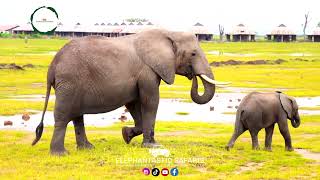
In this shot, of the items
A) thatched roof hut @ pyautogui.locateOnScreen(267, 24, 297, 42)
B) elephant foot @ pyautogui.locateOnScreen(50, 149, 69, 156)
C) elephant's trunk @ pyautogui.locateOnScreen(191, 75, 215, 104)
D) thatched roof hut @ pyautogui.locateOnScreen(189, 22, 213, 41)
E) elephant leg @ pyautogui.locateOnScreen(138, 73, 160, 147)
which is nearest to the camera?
elephant foot @ pyautogui.locateOnScreen(50, 149, 69, 156)

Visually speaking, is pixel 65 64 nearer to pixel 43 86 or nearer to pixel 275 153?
pixel 275 153

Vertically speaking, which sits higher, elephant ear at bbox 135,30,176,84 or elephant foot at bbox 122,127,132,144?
elephant ear at bbox 135,30,176,84

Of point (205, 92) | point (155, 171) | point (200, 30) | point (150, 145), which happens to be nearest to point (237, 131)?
point (205, 92)

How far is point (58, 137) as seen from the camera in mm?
12469

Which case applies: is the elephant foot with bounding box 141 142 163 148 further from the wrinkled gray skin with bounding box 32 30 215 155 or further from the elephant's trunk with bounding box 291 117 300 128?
the elephant's trunk with bounding box 291 117 300 128

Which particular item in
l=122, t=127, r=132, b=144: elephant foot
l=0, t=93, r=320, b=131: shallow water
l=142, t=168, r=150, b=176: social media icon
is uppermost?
l=142, t=168, r=150, b=176: social media icon

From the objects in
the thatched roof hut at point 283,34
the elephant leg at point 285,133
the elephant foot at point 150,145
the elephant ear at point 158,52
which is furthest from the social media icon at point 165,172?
the thatched roof hut at point 283,34

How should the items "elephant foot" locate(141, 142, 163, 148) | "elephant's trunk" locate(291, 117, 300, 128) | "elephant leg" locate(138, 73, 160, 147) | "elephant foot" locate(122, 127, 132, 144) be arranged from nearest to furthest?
"elephant leg" locate(138, 73, 160, 147)
"elephant foot" locate(141, 142, 163, 148)
"elephant foot" locate(122, 127, 132, 144)
"elephant's trunk" locate(291, 117, 300, 128)

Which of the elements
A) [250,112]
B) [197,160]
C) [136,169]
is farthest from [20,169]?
[250,112]

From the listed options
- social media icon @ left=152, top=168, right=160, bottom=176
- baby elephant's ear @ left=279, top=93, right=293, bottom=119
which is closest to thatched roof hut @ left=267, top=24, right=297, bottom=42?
baby elephant's ear @ left=279, top=93, right=293, bottom=119

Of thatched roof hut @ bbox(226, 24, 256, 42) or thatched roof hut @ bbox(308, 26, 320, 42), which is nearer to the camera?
thatched roof hut @ bbox(308, 26, 320, 42)

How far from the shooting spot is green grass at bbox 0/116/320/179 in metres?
10.8

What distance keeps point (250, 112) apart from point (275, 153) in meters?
1.20

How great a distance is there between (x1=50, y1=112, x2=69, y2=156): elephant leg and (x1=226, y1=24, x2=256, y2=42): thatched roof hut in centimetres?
11112
